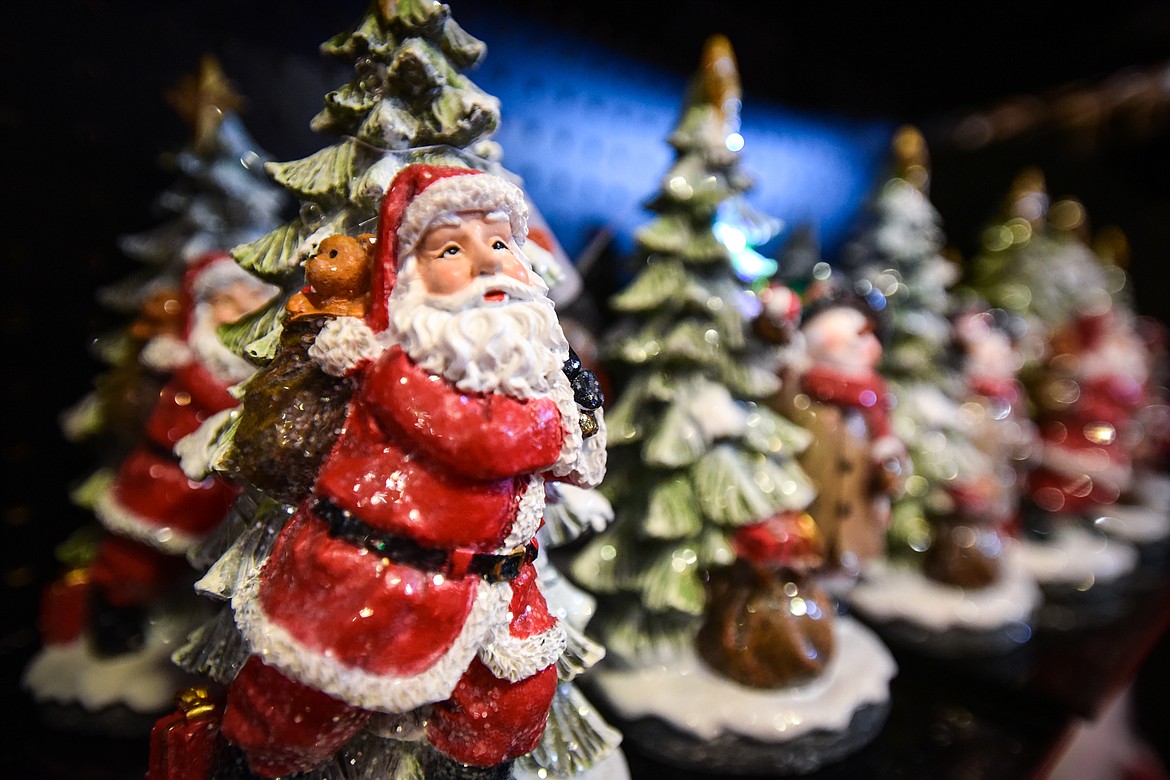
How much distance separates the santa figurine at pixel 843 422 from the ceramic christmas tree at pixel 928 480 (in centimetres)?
38

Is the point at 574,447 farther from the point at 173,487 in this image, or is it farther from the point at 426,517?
the point at 173,487

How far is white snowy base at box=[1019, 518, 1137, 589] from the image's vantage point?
2.54 metres

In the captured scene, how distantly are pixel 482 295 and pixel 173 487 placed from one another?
2.87 ft

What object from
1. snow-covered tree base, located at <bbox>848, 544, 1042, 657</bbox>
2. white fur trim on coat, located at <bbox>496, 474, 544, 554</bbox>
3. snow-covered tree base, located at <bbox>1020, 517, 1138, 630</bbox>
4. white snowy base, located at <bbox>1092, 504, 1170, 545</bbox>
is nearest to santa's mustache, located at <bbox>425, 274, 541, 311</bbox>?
white fur trim on coat, located at <bbox>496, 474, 544, 554</bbox>

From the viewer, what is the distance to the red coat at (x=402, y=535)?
84cm

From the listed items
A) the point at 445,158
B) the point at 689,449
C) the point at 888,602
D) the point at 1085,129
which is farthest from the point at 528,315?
the point at 1085,129

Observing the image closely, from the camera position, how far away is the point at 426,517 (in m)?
0.88

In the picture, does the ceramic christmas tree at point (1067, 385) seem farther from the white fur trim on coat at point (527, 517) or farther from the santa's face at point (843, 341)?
the white fur trim on coat at point (527, 517)

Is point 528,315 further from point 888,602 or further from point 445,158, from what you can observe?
point 888,602

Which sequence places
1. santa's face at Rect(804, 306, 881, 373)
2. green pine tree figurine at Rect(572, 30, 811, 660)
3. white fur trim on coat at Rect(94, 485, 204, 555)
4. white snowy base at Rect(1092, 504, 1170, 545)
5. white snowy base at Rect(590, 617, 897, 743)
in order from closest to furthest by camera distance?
white fur trim on coat at Rect(94, 485, 204, 555) < white snowy base at Rect(590, 617, 897, 743) < green pine tree figurine at Rect(572, 30, 811, 660) < santa's face at Rect(804, 306, 881, 373) < white snowy base at Rect(1092, 504, 1170, 545)

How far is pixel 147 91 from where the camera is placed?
1731 millimetres

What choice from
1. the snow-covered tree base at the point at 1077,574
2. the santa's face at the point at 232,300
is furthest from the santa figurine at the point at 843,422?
the santa's face at the point at 232,300

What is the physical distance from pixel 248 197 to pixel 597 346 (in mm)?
849

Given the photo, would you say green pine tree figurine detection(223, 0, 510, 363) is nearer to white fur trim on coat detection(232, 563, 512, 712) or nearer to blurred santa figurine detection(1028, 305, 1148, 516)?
white fur trim on coat detection(232, 563, 512, 712)
